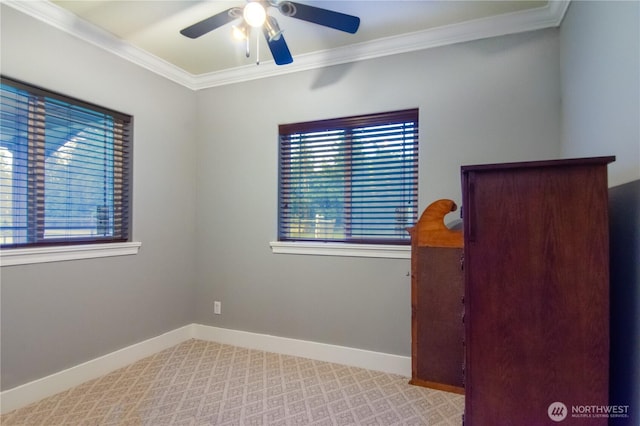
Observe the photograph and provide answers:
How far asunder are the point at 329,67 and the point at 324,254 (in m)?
1.55

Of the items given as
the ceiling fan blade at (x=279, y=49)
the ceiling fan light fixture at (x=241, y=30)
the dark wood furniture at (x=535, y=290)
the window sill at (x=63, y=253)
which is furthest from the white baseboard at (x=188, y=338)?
the ceiling fan light fixture at (x=241, y=30)

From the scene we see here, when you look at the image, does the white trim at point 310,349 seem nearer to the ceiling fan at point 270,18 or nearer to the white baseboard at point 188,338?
the white baseboard at point 188,338

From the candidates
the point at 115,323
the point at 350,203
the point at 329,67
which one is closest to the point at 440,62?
the point at 329,67

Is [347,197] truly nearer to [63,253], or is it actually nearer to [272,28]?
[272,28]

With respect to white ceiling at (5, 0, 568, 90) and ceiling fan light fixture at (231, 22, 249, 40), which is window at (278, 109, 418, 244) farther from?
ceiling fan light fixture at (231, 22, 249, 40)

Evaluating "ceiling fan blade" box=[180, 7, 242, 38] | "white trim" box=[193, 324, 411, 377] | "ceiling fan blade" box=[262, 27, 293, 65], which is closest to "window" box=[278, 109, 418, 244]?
"ceiling fan blade" box=[262, 27, 293, 65]

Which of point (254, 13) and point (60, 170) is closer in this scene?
point (254, 13)

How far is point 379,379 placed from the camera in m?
2.41

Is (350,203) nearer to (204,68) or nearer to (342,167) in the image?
(342,167)

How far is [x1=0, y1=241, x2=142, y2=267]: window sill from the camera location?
1.97 m

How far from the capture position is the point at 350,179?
107 inches

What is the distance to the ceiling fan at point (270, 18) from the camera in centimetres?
163

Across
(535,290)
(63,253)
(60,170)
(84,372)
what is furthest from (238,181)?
(535,290)

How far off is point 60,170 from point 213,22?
→ 58.5 inches
